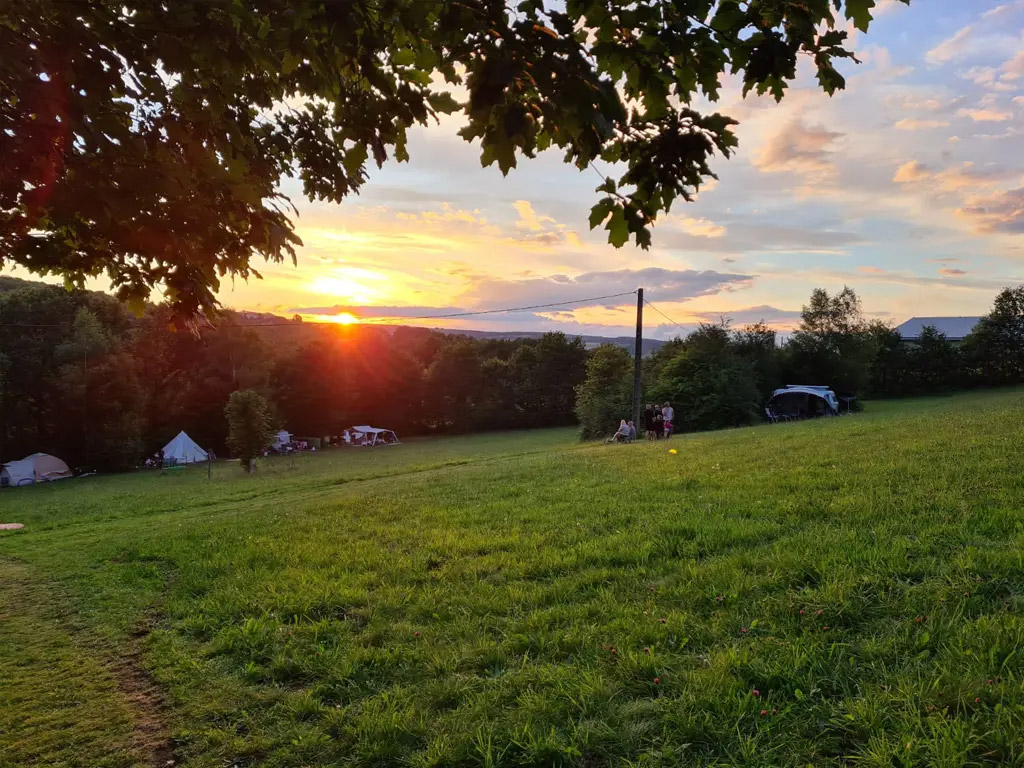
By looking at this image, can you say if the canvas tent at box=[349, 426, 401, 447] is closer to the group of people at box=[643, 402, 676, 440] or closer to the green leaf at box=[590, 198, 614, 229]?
the group of people at box=[643, 402, 676, 440]

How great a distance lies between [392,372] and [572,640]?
57.4m

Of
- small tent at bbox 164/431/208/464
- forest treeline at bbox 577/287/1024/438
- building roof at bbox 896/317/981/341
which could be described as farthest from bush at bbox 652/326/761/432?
small tent at bbox 164/431/208/464

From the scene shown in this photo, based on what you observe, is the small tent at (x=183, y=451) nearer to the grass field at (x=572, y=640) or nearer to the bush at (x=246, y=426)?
the bush at (x=246, y=426)

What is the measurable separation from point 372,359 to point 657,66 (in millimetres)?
58516

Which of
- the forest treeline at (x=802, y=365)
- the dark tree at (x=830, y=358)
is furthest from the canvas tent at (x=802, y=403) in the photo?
the dark tree at (x=830, y=358)

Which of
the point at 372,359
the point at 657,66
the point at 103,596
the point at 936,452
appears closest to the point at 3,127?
the point at 657,66

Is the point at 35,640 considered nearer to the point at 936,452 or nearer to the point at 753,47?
the point at 753,47

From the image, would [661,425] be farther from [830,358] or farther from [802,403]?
[830,358]

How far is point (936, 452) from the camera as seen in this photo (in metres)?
8.47

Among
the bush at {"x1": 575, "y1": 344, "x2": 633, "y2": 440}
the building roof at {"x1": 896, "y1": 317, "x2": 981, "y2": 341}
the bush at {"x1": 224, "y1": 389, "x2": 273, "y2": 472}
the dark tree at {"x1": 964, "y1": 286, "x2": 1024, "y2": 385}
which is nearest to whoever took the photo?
the bush at {"x1": 224, "y1": 389, "x2": 273, "y2": 472}

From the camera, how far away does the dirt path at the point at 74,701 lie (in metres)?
3.13

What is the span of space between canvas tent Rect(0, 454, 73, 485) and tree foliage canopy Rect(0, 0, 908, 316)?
1675 inches

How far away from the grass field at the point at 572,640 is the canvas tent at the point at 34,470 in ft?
126

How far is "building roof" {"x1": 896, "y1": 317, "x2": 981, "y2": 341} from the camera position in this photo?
52.4 m
